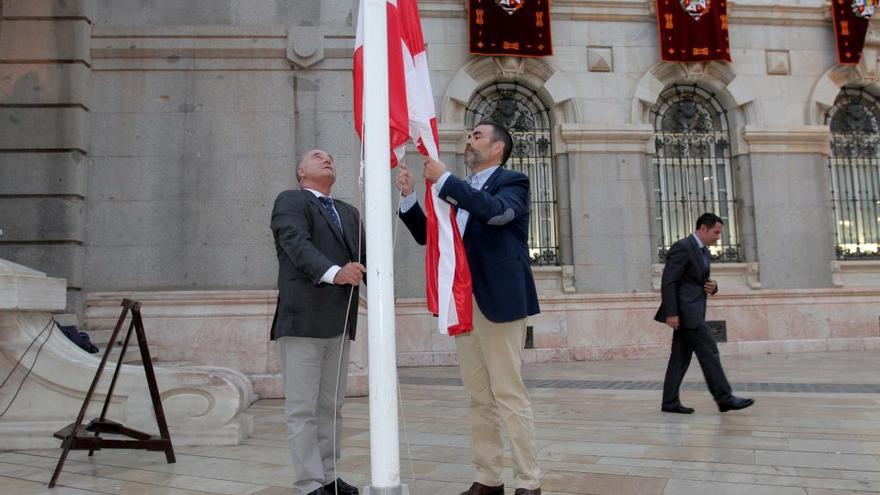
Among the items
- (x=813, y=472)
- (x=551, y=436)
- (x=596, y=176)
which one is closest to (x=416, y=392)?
(x=551, y=436)

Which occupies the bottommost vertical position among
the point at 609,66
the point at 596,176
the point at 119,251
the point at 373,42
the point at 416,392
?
the point at 416,392

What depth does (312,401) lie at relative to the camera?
12.1ft

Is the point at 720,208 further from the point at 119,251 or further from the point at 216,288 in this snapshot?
the point at 119,251

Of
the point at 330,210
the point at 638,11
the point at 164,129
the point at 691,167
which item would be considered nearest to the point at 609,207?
the point at 691,167

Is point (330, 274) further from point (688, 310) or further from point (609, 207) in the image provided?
point (609, 207)

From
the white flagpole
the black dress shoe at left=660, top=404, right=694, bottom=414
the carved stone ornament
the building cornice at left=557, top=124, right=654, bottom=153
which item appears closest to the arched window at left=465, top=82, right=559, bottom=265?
the building cornice at left=557, top=124, right=654, bottom=153

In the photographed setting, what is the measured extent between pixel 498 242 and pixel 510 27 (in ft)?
37.3

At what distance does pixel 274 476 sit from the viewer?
4277mm

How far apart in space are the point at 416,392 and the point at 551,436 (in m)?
3.51

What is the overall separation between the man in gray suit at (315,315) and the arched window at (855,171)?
14.3m

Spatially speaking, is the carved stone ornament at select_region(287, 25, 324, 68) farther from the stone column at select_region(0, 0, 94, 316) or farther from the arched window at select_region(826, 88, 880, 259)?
the arched window at select_region(826, 88, 880, 259)

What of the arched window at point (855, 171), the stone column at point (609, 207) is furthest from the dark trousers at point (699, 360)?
the arched window at point (855, 171)

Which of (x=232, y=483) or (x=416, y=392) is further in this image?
(x=416, y=392)

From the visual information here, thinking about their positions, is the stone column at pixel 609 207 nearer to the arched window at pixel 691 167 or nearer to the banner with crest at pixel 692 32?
the arched window at pixel 691 167
